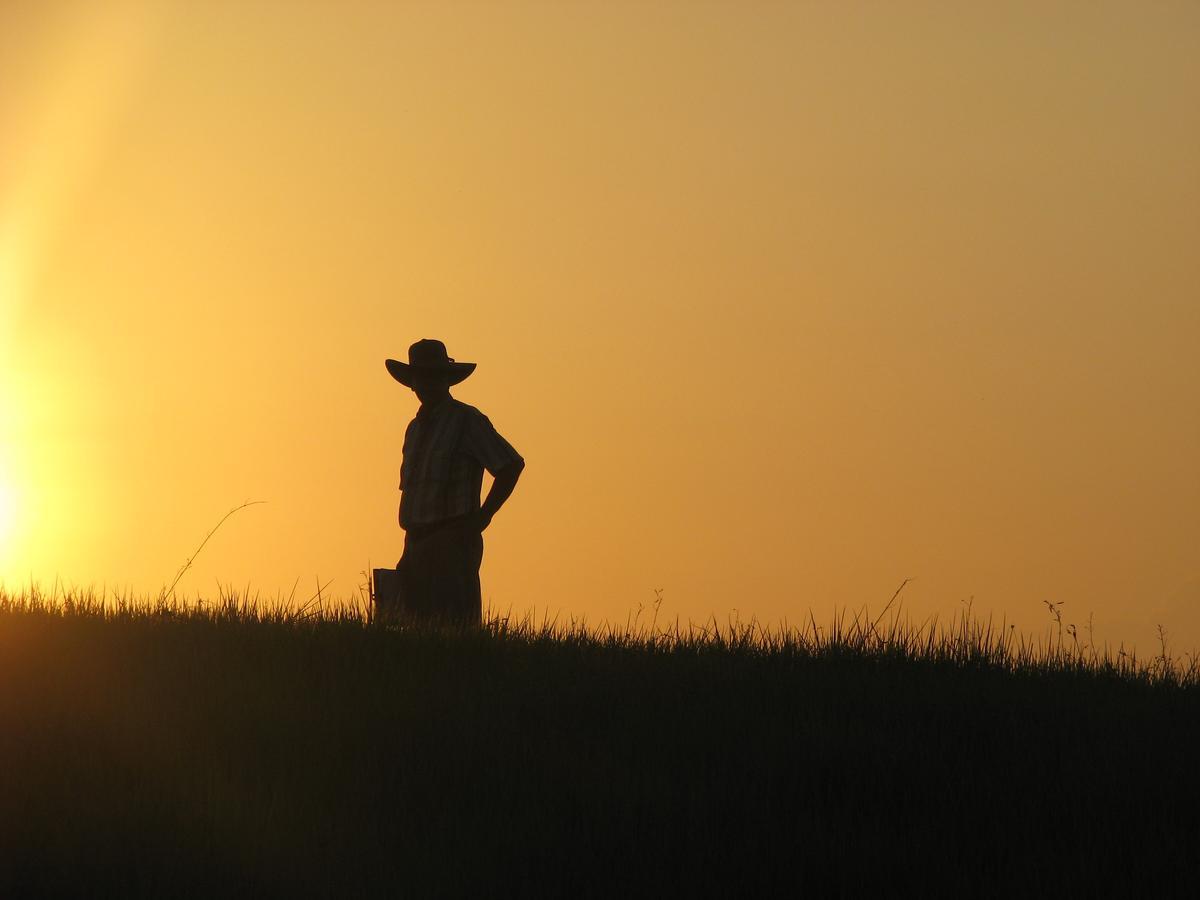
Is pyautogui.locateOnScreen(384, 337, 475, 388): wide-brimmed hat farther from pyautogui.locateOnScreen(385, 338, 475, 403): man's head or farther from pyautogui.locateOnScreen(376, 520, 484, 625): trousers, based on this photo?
pyautogui.locateOnScreen(376, 520, 484, 625): trousers

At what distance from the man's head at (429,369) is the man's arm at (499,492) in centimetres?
78

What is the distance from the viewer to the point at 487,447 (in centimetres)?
1130

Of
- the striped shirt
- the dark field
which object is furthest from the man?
the dark field

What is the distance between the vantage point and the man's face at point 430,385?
456 inches

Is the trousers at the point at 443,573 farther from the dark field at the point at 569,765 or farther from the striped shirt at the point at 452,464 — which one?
the dark field at the point at 569,765

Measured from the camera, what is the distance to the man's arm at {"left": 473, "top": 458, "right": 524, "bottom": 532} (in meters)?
11.3

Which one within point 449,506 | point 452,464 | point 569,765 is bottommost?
point 569,765

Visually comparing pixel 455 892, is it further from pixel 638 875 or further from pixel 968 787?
pixel 968 787

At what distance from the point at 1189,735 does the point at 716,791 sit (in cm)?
300

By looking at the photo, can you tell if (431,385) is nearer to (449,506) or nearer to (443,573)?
(449,506)

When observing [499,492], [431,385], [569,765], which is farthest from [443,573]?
[569,765]

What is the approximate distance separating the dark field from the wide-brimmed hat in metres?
1.99

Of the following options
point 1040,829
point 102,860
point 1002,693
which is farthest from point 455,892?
point 1002,693

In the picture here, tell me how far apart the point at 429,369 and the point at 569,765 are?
441 cm
